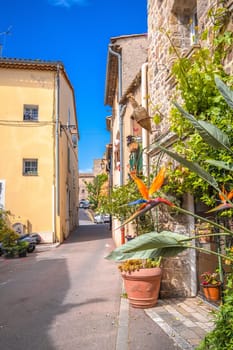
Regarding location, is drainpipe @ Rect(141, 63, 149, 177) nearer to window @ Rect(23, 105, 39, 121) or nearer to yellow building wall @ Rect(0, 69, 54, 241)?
yellow building wall @ Rect(0, 69, 54, 241)

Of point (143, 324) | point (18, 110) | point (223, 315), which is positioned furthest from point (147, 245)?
point (18, 110)

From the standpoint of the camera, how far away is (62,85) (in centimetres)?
1797

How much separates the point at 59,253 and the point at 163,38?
9.35 meters

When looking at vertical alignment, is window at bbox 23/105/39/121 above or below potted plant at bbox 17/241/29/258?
above

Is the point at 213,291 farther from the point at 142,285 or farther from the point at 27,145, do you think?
the point at 27,145

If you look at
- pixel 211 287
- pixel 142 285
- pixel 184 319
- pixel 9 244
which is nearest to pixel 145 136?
pixel 142 285

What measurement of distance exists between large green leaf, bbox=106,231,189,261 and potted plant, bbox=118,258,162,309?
3257 millimetres

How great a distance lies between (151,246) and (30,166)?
15.0 m

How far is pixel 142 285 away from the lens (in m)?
5.09

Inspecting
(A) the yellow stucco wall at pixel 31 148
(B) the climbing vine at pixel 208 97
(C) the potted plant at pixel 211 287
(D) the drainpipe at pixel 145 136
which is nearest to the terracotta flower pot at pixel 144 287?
(C) the potted plant at pixel 211 287

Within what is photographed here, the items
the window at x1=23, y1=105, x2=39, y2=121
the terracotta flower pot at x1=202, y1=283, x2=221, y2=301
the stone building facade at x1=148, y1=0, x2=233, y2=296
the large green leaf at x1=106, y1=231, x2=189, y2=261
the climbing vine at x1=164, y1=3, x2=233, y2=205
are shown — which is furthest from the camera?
the window at x1=23, y1=105, x2=39, y2=121

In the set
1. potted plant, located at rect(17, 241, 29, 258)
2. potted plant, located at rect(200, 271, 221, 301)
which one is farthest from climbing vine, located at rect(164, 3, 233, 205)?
potted plant, located at rect(17, 241, 29, 258)

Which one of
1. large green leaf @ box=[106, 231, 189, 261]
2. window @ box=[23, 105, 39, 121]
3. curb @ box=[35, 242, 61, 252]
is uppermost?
window @ box=[23, 105, 39, 121]

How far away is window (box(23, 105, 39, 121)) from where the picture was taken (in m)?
16.4
